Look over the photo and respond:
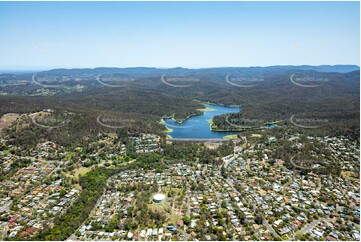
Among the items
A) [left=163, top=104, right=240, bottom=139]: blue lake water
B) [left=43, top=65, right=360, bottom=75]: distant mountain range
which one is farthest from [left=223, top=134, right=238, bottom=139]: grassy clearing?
[left=43, top=65, right=360, bottom=75]: distant mountain range

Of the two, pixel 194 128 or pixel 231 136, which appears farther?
pixel 194 128

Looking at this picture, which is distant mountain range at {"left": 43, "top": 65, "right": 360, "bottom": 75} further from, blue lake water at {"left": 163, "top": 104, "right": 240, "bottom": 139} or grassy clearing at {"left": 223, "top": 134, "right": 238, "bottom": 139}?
grassy clearing at {"left": 223, "top": 134, "right": 238, "bottom": 139}

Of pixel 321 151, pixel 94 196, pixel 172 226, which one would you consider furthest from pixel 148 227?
pixel 321 151

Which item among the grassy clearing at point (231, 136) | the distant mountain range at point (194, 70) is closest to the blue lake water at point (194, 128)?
the grassy clearing at point (231, 136)

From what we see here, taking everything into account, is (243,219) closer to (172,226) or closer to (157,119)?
(172,226)

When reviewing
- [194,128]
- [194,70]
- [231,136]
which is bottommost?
[194,128]

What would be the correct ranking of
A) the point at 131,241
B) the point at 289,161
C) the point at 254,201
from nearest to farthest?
the point at 131,241
the point at 254,201
the point at 289,161

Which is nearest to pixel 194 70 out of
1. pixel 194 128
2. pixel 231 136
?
pixel 194 128

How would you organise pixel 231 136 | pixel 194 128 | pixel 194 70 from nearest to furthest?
pixel 231 136
pixel 194 128
pixel 194 70

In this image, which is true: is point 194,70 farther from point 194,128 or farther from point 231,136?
point 231,136

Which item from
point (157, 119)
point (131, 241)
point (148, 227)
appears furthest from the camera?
point (157, 119)

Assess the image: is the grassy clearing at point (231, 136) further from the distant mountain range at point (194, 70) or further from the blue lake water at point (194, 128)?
the distant mountain range at point (194, 70)
